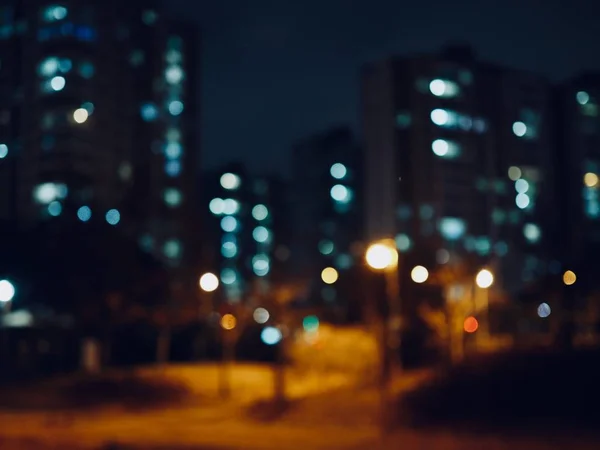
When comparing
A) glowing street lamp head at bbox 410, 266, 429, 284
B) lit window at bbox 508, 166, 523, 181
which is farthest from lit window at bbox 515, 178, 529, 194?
glowing street lamp head at bbox 410, 266, 429, 284

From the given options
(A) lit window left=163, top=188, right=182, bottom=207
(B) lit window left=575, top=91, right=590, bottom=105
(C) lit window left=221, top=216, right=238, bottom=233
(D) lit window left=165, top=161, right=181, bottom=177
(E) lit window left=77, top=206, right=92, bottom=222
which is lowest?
(E) lit window left=77, top=206, right=92, bottom=222

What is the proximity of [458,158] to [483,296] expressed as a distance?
24.6m

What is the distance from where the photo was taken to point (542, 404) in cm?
2125

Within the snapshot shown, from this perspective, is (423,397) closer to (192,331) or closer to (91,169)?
(192,331)

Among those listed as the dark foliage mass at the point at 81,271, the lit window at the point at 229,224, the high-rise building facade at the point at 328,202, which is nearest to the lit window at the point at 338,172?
the high-rise building facade at the point at 328,202

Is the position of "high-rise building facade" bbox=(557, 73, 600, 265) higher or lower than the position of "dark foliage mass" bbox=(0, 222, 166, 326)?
higher

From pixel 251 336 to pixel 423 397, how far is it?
1269 inches

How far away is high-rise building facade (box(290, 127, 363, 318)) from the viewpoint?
8800 cm

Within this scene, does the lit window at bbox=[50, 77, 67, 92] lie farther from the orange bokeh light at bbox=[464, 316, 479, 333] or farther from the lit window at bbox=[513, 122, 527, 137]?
the orange bokeh light at bbox=[464, 316, 479, 333]

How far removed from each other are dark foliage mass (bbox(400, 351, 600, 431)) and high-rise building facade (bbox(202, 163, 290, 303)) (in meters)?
67.9

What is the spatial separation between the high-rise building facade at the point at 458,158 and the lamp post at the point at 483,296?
15.4 meters

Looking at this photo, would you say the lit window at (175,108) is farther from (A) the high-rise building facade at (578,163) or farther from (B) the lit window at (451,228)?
(A) the high-rise building facade at (578,163)

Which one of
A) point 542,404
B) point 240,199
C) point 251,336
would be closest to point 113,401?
point 542,404

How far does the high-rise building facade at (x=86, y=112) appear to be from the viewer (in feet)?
201
